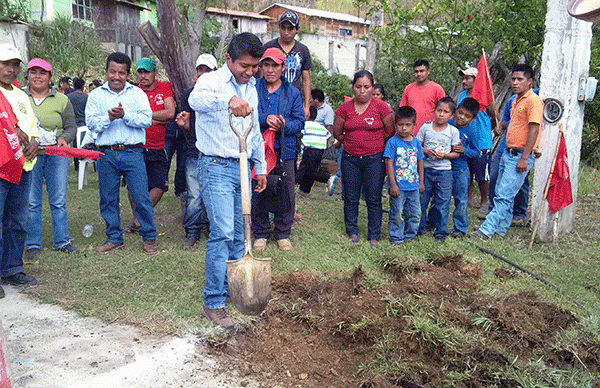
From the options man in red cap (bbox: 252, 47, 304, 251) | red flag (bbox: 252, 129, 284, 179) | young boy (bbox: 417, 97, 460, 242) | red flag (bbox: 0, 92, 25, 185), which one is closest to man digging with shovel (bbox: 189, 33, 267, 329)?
man in red cap (bbox: 252, 47, 304, 251)

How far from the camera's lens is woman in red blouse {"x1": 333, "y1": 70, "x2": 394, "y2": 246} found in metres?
6.23

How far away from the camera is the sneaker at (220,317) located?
4.04 meters

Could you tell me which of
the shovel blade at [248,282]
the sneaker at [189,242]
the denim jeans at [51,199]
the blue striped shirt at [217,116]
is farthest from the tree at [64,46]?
the shovel blade at [248,282]

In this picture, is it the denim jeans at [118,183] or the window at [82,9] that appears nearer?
the denim jeans at [118,183]

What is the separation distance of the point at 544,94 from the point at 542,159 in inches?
30.9

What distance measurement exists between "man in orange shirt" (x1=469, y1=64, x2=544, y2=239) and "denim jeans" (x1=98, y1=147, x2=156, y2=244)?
385 centimetres

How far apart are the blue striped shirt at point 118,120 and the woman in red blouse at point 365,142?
7.29 ft

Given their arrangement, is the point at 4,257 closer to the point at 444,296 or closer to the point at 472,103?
the point at 444,296

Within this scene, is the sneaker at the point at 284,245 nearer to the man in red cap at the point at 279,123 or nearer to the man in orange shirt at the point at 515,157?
the man in red cap at the point at 279,123

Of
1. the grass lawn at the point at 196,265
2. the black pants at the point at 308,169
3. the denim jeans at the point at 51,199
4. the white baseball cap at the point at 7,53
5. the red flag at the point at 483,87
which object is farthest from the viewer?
the black pants at the point at 308,169

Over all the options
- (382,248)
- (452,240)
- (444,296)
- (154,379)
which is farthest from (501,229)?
(154,379)

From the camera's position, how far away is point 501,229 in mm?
6695

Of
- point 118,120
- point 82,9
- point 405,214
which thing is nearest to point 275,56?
point 118,120

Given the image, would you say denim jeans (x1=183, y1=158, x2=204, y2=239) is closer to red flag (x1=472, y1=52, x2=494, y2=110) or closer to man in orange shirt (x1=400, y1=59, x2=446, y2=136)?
man in orange shirt (x1=400, y1=59, x2=446, y2=136)
